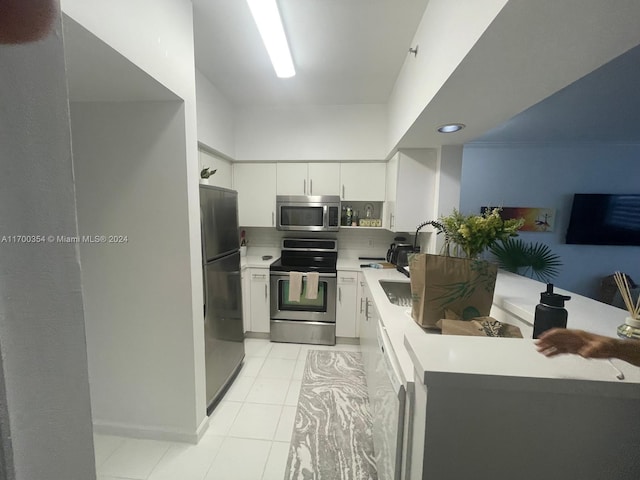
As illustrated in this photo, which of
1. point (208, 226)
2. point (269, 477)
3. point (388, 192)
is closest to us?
point (269, 477)

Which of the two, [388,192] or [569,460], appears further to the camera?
[388,192]

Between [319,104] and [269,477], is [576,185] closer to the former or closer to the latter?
[319,104]

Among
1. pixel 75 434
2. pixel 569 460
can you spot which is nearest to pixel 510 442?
pixel 569 460

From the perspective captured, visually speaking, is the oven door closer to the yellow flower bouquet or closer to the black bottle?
the yellow flower bouquet

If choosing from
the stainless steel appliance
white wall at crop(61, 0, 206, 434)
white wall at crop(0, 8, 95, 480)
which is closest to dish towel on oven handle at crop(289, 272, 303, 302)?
the stainless steel appliance

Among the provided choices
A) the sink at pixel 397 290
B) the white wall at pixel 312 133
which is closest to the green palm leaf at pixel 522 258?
the sink at pixel 397 290

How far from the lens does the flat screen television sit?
10.5 ft

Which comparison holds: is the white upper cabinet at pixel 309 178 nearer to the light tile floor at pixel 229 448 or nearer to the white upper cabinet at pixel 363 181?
the white upper cabinet at pixel 363 181

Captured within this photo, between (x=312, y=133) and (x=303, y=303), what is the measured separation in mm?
1980

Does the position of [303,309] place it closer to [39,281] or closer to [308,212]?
[308,212]

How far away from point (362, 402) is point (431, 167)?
2.14 metres

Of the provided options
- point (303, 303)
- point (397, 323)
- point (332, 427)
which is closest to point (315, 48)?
point (397, 323)

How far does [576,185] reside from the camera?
3289mm

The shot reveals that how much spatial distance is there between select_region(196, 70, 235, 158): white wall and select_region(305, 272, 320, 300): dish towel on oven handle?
162 centimetres
